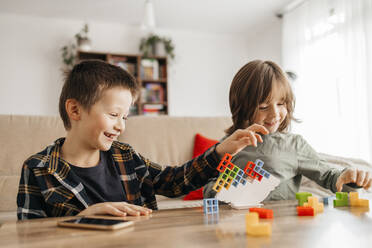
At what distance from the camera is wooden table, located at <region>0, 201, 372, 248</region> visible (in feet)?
1.58

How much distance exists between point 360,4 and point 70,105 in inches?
129

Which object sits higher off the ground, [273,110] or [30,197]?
[273,110]

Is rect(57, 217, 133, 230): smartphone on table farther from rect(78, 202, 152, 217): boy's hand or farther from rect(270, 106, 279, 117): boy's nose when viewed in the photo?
rect(270, 106, 279, 117): boy's nose

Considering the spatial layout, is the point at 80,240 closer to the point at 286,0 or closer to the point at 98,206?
the point at 98,206

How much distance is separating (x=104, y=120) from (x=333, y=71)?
3.26 meters

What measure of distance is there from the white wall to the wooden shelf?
0.74 ft

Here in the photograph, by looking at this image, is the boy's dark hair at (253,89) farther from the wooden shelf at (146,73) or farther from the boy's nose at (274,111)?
the wooden shelf at (146,73)

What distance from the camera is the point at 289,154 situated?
1130 mm

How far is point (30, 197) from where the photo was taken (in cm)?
86

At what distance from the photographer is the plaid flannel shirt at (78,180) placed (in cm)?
85

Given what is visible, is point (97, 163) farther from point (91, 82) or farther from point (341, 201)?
point (341, 201)

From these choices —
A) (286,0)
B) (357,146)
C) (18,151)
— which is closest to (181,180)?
(18,151)

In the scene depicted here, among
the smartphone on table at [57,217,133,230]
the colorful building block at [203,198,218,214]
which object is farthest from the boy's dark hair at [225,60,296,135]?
the smartphone on table at [57,217,133,230]

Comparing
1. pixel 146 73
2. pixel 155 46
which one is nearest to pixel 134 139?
pixel 146 73
